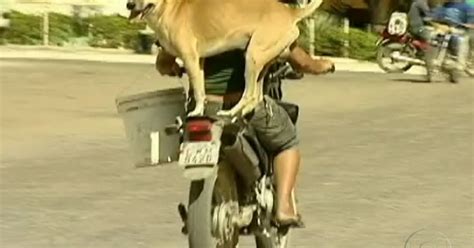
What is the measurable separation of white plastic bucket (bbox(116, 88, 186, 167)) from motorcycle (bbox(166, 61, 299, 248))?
67mm

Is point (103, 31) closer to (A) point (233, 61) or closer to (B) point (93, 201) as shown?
(B) point (93, 201)

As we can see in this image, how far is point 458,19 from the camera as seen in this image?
23.4 m

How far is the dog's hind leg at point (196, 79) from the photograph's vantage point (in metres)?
6.34

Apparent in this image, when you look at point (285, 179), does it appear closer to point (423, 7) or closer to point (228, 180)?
point (228, 180)

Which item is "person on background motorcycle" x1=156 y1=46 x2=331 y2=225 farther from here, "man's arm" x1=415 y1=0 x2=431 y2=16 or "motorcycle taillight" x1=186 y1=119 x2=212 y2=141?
"man's arm" x1=415 y1=0 x2=431 y2=16

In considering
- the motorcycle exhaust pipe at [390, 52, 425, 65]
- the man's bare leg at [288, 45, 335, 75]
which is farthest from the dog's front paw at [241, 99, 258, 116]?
the motorcycle exhaust pipe at [390, 52, 425, 65]

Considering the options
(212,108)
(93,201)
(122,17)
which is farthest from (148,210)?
(122,17)

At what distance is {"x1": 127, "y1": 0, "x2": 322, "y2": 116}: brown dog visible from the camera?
6348mm

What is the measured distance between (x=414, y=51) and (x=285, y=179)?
1656 cm

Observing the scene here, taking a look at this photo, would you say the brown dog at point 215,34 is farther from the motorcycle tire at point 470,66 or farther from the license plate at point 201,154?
the motorcycle tire at point 470,66

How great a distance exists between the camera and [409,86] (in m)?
21.1

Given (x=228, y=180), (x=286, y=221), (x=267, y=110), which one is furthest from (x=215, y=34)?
(x=286, y=221)

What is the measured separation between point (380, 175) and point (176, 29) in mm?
5423

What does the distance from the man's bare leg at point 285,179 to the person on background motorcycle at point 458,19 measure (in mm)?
15967
